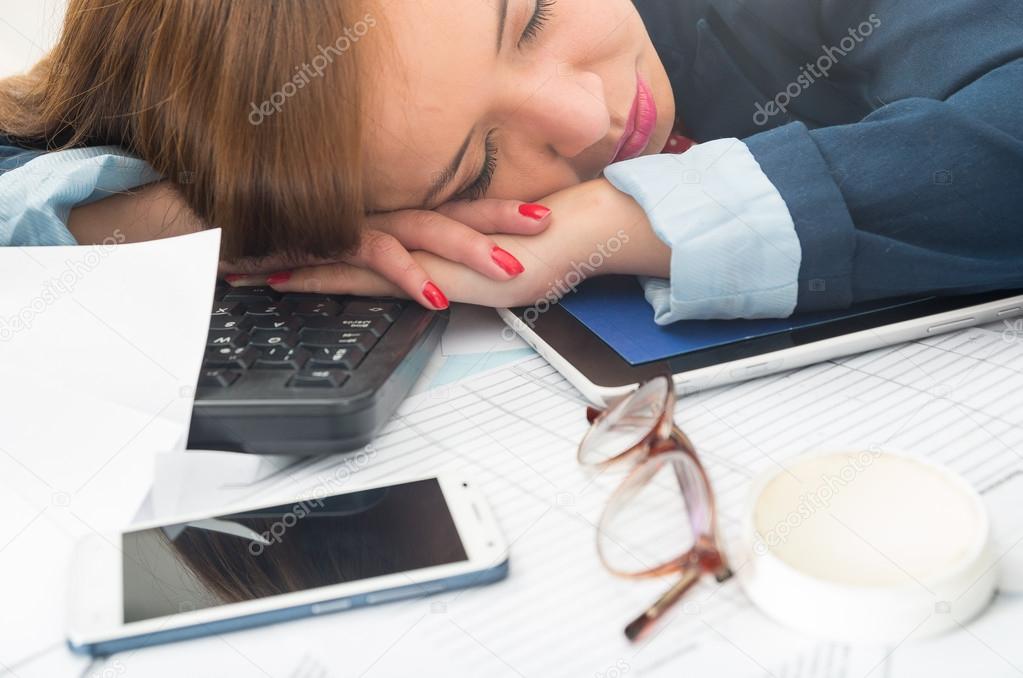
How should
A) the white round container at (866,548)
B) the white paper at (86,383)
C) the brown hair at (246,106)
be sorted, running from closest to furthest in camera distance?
the white round container at (866,548), the white paper at (86,383), the brown hair at (246,106)

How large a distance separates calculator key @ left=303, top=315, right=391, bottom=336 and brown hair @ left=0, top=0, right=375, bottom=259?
0.21 feet

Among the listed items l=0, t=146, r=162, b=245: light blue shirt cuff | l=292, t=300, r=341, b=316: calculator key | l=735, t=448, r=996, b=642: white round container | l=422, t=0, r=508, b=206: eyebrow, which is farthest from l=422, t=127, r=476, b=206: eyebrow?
l=735, t=448, r=996, b=642: white round container

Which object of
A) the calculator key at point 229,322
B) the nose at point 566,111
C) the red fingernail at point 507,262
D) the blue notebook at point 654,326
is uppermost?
the nose at point 566,111

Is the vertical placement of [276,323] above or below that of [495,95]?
below

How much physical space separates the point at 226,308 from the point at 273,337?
73 millimetres

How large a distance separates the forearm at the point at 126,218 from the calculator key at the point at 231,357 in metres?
0.18

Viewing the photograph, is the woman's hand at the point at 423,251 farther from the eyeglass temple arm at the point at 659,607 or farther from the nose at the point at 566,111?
the eyeglass temple arm at the point at 659,607

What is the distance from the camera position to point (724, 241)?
54 centimetres

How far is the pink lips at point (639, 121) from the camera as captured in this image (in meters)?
0.71

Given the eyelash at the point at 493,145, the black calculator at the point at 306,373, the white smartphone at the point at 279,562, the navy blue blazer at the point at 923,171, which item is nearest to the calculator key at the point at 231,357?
the black calculator at the point at 306,373

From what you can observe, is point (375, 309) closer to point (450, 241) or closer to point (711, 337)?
point (450, 241)

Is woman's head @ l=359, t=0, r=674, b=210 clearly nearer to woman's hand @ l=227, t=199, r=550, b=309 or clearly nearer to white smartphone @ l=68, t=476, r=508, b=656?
woman's hand @ l=227, t=199, r=550, b=309

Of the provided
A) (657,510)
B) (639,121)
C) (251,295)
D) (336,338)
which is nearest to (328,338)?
(336,338)

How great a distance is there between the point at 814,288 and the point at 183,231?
0.43 m
